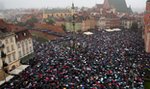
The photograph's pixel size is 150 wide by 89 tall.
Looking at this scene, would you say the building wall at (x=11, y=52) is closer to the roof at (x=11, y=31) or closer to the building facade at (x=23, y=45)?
the roof at (x=11, y=31)

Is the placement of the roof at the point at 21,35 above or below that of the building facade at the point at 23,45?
above

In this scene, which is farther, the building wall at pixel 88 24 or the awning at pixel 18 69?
the building wall at pixel 88 24

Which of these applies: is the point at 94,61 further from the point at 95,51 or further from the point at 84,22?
the point at 84,22

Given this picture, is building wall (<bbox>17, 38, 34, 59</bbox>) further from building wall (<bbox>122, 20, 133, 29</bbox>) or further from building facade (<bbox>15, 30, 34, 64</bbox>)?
building wall (<bbox>122, 20, 133, 29</bbox>)

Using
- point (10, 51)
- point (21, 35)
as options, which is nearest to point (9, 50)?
point (10, 51)

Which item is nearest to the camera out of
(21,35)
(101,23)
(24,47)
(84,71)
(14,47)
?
(84,71)

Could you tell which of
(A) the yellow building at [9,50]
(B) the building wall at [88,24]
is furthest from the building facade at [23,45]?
(B) the building wall at [88,24]

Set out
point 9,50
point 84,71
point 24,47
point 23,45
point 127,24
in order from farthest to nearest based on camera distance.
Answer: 1. point 127,24
2. point 24,47
3. point 23,45
4. point 9,50
5. point 84,71

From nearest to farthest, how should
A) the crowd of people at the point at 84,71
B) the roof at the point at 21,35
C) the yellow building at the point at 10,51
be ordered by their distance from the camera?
the crowd of people at the point at 84,71, the yellow building at the point at 10,51, the roof at the point at 21,35

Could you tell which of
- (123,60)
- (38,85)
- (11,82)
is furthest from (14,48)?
(123,60)

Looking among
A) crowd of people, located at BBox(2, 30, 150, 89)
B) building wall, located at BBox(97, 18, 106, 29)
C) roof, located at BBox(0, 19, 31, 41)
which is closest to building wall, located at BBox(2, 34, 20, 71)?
roof, located at BBox(0, 19, 31, 41)

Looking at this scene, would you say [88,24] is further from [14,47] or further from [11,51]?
[11,51]
